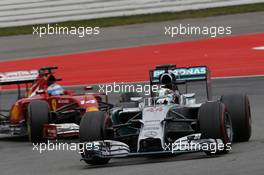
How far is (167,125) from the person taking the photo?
493 inches

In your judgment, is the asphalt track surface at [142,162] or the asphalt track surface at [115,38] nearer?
the asphalt track surface at [142,162]

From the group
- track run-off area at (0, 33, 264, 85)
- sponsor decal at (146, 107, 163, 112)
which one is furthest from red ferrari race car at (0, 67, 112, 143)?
track run-off area at (0, 33, 264, 85)

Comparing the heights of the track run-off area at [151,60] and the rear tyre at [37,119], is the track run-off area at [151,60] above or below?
above

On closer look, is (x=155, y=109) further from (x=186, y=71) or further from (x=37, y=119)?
(x=37, y=119)

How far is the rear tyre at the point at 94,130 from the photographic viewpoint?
40.3ft

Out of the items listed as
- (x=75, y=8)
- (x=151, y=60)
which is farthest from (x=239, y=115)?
(x=75, y=8)

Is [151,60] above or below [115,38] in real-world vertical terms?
below

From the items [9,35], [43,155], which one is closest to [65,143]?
[43,155]

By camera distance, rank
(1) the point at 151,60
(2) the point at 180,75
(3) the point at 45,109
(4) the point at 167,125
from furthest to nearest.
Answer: (1) the point at 151,60, (3) the point at 45,109, (2) the point at 180,75, (4) the point at 167,125

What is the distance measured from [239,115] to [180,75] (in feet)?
4.04

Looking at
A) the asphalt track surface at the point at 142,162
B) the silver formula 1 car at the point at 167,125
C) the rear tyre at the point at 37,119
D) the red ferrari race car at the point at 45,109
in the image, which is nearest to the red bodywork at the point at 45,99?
the red ferrari race car at the point at 45,109

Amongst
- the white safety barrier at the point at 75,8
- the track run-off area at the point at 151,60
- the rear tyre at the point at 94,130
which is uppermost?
the white safety barrier at the point at 75,8

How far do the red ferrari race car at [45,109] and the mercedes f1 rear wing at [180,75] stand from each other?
56.5 inches

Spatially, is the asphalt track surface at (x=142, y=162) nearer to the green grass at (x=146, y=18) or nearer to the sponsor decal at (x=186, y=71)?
the sponsor decal at (x=186, y=71)
